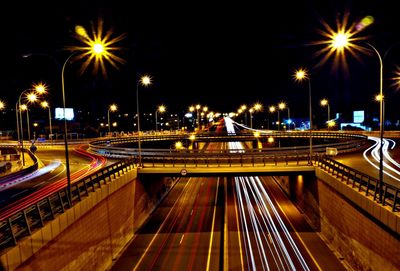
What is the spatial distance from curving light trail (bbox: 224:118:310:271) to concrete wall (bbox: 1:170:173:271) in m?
9.15

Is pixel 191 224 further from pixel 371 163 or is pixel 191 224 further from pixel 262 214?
pixel 371 163

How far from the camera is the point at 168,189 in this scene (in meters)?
43.9

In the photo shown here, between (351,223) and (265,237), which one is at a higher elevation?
(351,223)

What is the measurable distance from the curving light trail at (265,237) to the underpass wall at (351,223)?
271cm

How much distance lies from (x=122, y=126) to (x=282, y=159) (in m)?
140

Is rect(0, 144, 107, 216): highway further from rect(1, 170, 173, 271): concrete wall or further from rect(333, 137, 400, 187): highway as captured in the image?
rect(333, 137, 400, 187): highway

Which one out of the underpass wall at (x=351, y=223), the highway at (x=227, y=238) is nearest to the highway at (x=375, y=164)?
the underpass wall at (x=351, y=223)

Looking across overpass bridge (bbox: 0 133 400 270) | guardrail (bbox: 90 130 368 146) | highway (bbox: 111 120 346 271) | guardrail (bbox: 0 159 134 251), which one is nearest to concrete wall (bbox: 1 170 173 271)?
overpass bridge (bbox: 0 133 400 270)

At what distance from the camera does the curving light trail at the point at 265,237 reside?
69.2 feet

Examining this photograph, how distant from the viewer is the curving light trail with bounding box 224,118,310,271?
2109 cm

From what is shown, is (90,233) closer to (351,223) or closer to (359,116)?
(351,223)

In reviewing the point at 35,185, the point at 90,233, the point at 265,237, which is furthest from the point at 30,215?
the point at 265,237

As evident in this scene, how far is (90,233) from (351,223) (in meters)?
14.9

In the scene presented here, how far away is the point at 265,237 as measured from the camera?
25609mm
